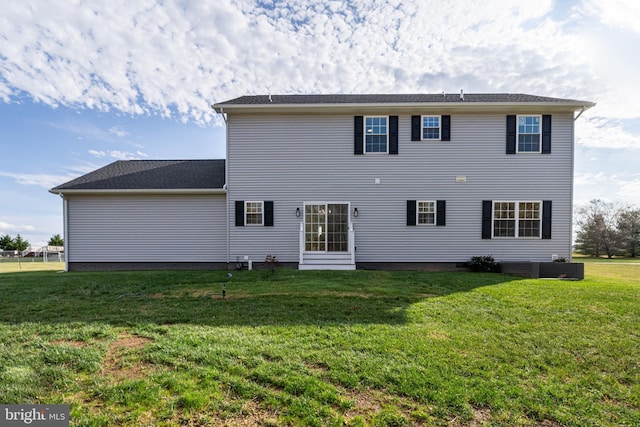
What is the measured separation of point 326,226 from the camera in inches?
434

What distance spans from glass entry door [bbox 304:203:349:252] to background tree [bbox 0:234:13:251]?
3072 centimetres

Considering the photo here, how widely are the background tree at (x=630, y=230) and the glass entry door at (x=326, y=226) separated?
1235 inches

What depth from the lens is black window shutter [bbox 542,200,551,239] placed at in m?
10.7

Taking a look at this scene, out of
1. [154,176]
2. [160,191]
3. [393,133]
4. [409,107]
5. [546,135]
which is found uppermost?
[409,107]

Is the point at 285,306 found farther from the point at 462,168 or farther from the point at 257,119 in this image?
the point at 462,168

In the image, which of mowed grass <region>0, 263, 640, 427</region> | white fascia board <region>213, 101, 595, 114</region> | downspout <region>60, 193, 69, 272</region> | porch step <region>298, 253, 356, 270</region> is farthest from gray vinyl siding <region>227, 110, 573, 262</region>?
downspout <region>60, 193, 69, 272</region>

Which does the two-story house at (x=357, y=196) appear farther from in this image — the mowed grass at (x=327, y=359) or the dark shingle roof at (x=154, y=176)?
the mowed grass at (x=327, y=359)

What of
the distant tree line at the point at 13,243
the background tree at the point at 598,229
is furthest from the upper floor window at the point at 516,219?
the distant tree line at the point at 13,243

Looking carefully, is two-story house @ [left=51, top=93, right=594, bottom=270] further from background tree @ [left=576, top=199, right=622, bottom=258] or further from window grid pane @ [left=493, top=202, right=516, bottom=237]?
background tree @ [left=576, top=199, right=622, bottom=258]

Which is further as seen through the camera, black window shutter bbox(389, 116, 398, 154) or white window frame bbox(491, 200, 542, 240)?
black window shutter bbox(389, 116, 398, 154)

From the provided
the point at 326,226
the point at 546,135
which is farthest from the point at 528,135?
the point at 326,226

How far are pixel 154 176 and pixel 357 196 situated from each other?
8.08 metres

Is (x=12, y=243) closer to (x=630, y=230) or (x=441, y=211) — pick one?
(x=441, y=211)

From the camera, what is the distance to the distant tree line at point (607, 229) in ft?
89.1
